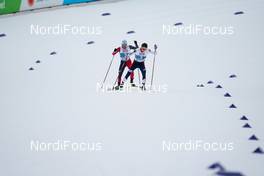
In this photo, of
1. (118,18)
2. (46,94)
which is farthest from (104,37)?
(46,94)

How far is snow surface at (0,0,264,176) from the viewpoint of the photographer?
9.60 feet

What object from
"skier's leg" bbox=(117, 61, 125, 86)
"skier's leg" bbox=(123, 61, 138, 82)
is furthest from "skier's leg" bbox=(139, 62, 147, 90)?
"skier's leg" bbox=(117, 61, 125, 86)

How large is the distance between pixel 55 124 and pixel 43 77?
4.03ft

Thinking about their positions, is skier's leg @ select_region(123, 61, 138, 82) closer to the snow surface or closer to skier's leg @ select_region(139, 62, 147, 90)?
skier's leg @ select_region(139, 62, 147, 90)

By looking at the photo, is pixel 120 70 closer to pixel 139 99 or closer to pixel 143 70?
pixel 143 70

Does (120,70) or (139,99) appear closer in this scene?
(139,99)

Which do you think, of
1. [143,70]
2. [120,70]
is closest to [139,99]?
[143,70]

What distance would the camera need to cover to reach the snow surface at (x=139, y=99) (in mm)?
2926

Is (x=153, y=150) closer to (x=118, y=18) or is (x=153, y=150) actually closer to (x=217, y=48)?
(x=217, y=48)

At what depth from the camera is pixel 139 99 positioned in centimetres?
393

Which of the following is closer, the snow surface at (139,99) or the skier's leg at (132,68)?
the snow surface at (139,99)

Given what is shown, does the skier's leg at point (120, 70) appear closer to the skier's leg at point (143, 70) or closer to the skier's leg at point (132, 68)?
the skier's leg at point (132, 68)

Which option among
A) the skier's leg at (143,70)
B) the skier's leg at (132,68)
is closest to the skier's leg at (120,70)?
the skier's leg at (132,68)

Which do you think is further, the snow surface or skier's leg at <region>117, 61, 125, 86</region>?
skier's leg at <region>117, 61, 125, 86</region>
